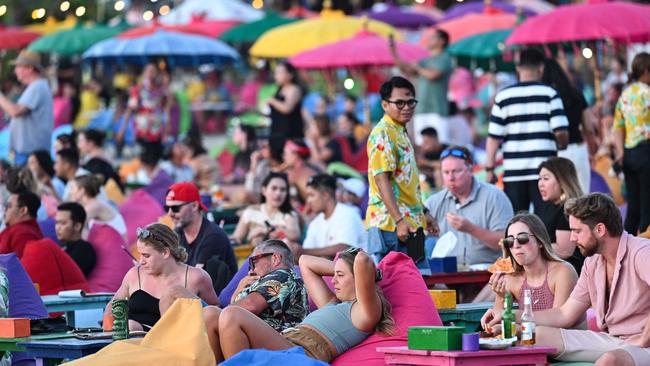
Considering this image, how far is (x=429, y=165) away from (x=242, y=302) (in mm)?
7817

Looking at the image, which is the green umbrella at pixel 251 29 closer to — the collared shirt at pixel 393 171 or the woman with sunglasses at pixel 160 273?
the collared shirt at pixel 393 171

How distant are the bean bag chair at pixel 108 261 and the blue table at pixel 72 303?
1.33m

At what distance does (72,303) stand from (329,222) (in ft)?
9.93

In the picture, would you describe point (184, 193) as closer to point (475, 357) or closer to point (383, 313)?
point (383, 313)

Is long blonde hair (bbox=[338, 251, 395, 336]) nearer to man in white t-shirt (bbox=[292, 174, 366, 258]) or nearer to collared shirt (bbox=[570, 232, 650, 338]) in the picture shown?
collared shirt (bbox=[570, 232, 650, 338])

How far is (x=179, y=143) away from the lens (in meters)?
20.5

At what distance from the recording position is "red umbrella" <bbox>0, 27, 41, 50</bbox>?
25.0 m

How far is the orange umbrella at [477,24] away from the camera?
21938 millimetres

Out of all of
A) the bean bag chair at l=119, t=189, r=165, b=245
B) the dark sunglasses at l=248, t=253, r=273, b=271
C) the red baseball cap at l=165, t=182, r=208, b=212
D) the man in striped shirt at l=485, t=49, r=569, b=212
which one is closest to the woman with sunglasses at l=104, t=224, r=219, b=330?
the dark sunglasses at l=248, t=253, r=273, b=271

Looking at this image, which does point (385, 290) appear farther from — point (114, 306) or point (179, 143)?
point (179, 143)

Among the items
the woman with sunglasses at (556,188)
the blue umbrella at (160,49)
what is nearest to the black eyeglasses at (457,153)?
the woman with sunglasses at (556,188)

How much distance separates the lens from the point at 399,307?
359 inches

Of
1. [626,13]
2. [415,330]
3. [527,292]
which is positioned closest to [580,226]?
[527,292]

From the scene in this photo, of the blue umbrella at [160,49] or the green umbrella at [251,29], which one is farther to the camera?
the green umbrella at [251,29]
